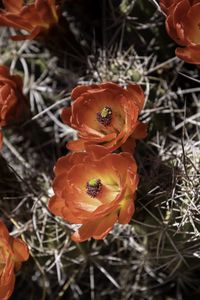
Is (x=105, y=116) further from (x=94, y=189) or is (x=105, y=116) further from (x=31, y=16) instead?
(x=31, y=16)

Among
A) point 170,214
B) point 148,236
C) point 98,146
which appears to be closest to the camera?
point 98,146

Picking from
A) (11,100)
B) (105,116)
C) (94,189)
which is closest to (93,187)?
(94,189)

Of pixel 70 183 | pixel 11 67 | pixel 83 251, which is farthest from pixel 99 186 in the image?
pixel 11 67

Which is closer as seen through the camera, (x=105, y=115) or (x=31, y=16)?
(x=105, y=115)

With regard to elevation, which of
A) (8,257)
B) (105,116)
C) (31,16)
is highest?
(31,16)

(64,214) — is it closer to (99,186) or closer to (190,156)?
(99,186)

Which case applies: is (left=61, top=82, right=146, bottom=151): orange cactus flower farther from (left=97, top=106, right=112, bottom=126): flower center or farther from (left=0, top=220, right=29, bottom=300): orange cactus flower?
(left=0, top=220, right=29, bottom=300): orange cactus flower
